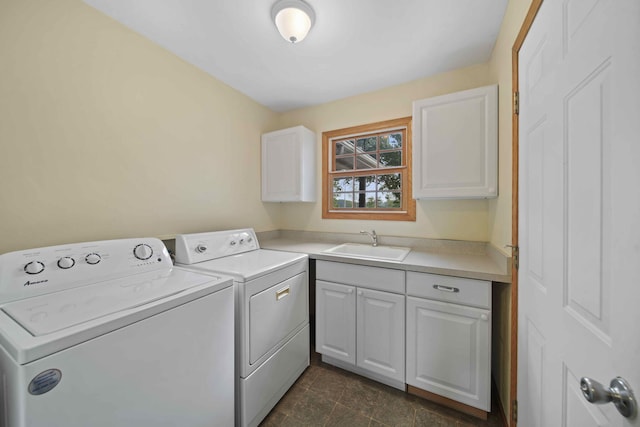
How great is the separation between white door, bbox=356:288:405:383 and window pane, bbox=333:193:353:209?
1065 mm

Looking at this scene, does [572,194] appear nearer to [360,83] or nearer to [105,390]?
→ [105,390]

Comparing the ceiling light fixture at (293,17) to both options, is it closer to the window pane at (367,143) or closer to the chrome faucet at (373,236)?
the window pane at (367,143)

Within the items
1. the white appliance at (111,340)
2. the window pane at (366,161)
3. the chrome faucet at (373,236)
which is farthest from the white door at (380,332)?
the window pane at (366,161)

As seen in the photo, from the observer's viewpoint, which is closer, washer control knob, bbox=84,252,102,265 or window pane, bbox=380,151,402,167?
washer control knob, bbox=84,252,102,265

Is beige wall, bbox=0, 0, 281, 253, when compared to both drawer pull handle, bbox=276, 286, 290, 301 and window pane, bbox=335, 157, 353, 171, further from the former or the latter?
window pane, bbox=335, 157, 353, 171

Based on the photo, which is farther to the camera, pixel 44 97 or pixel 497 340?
pixel 497 340

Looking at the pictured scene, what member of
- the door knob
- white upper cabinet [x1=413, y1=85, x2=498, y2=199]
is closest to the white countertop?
white upper cabinet [x1=413, y1=85, x2=498, y2=199]

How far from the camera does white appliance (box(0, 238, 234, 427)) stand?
0.64 meters

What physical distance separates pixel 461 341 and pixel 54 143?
2550mm

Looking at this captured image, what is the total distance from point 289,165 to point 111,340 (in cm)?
192

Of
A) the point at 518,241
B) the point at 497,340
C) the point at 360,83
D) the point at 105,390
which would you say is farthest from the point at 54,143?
the point at 497,340

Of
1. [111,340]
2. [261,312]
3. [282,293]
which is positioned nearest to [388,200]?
[282,293]

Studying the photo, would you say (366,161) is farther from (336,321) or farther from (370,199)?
(336,321)

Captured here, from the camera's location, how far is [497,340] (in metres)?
1.53
